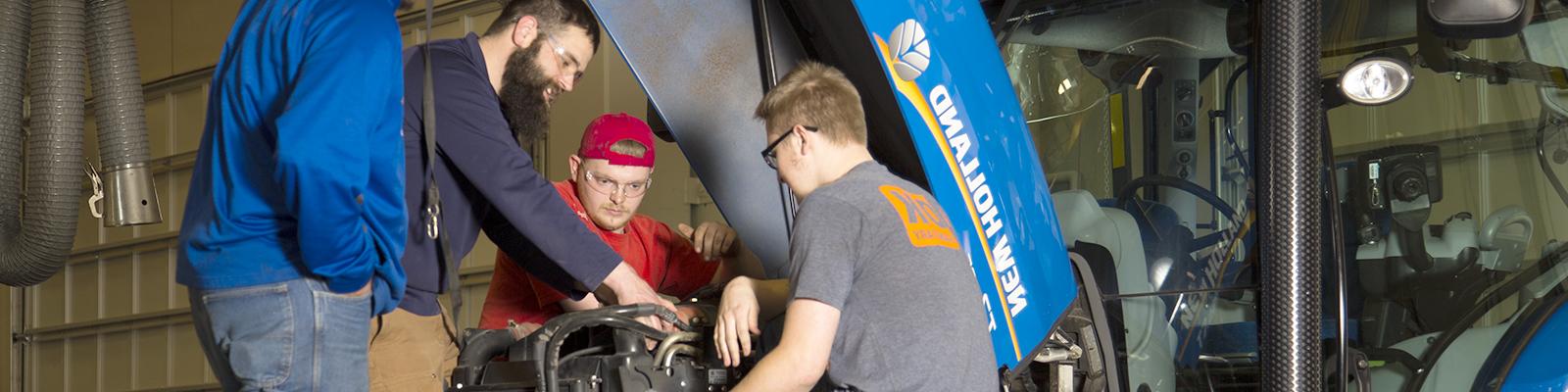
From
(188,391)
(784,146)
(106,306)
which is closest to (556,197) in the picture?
(784,146)

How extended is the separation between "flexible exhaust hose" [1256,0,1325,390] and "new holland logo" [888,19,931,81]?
26.0 inches

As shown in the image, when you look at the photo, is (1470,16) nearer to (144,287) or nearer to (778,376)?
(778,376)

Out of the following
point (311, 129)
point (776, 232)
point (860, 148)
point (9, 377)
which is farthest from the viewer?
point (9, 377)

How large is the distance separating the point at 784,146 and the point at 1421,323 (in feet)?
4.24

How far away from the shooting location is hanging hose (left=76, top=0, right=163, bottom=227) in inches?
107

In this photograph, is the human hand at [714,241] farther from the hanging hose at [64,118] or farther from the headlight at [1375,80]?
the headlight at [1375,80]

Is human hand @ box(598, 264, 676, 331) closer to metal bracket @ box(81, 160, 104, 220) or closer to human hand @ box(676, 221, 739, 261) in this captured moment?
human hand @ box(676, 221, 739, 261)

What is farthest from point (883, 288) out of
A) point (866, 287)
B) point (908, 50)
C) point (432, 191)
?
point (432, 191)

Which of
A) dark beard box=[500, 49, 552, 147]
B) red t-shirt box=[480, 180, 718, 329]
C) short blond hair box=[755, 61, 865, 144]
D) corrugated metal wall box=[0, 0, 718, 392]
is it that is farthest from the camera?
corrugated metal wall box=[0, 0, 718, 392]

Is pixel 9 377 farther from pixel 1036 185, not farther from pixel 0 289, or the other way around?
pixel 1036 185

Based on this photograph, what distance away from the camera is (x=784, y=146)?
257 centimetres

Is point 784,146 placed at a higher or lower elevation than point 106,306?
higher

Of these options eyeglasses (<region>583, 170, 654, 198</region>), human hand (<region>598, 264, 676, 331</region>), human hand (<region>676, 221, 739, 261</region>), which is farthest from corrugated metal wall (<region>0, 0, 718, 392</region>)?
human hand (<region>598, 264, 676, 331</region>)

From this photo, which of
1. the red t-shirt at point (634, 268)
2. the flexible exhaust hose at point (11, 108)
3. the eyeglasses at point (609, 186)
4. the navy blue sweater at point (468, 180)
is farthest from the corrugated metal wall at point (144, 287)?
the navy blue sweater at point (468, 180)
